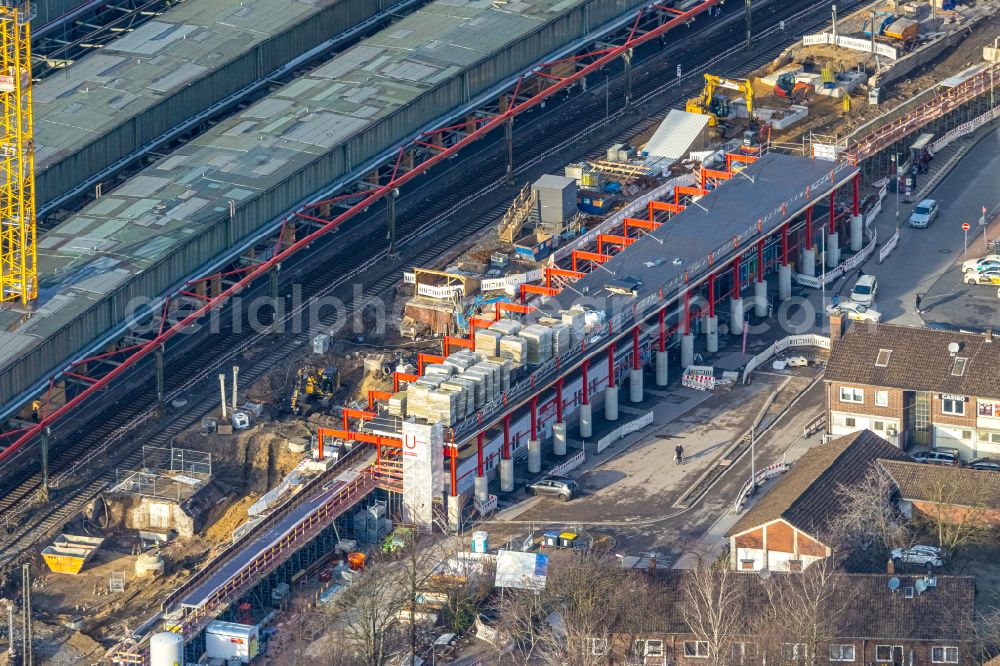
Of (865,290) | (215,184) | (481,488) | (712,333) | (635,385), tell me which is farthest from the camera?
(865,290)

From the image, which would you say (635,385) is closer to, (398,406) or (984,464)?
(398,406)

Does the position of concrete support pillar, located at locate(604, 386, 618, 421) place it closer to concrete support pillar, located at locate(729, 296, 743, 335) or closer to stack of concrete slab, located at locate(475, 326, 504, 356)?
stack of concrete slab, located at locate(475, 326, 504, 356)

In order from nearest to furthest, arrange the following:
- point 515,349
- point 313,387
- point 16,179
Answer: point 515,349
point 16,179
point 313,387

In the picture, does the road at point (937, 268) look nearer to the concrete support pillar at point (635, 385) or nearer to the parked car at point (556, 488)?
the concrete support pillar at point (635, 385)

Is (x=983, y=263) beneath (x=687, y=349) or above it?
above

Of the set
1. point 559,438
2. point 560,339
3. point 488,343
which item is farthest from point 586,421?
point 488,343

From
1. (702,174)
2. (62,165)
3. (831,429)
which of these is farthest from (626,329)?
(62,165)
